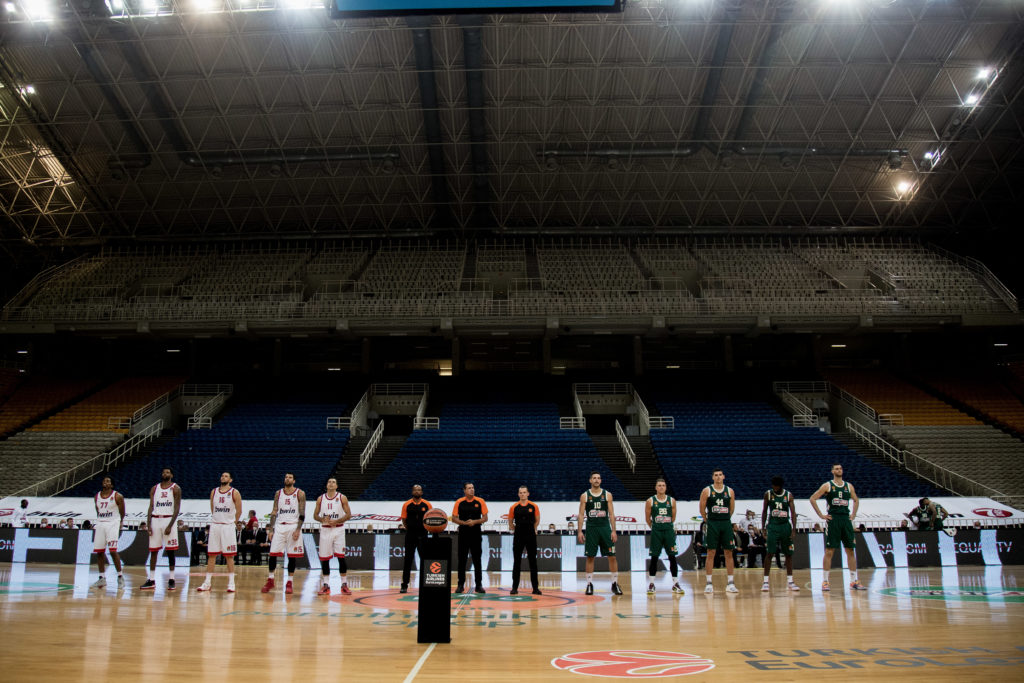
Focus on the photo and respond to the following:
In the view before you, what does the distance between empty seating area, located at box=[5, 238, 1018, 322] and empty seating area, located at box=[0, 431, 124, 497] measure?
5.56m

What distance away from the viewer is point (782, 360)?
3625 centimetres

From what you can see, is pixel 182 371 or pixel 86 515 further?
pixel 182 371

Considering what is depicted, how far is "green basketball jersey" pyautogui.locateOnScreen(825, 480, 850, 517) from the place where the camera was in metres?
11.5

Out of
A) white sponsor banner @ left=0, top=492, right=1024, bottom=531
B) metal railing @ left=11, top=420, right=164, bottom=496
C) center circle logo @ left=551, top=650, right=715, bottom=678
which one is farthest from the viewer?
metal railing @ left=11, top=420, right=164, bottom=496

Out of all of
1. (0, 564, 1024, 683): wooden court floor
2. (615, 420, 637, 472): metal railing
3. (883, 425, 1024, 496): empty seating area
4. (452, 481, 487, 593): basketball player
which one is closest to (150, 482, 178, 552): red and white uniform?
(0, 564, 1024, 683): wooden court floor

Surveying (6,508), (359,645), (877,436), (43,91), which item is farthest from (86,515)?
(877,436)

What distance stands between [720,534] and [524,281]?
22.7 metres

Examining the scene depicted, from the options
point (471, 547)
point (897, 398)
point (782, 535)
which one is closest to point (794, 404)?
point (897, 398)

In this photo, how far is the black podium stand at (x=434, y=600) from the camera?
6.88 metres

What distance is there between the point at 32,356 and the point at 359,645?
36.6 metres

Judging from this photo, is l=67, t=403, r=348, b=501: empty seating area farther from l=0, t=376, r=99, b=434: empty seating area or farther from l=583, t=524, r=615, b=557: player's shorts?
l=583, t=524, r=615, b=557: player's shorts

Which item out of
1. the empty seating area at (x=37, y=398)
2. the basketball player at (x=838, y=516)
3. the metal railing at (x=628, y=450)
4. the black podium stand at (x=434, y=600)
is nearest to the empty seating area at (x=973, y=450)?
the metal railing at (x=628, y=450)

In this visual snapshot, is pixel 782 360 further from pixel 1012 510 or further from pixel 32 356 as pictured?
pixel 32 356

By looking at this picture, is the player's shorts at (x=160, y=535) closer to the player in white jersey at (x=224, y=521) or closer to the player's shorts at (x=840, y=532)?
the player in white jersey at (x=224, y=521)
